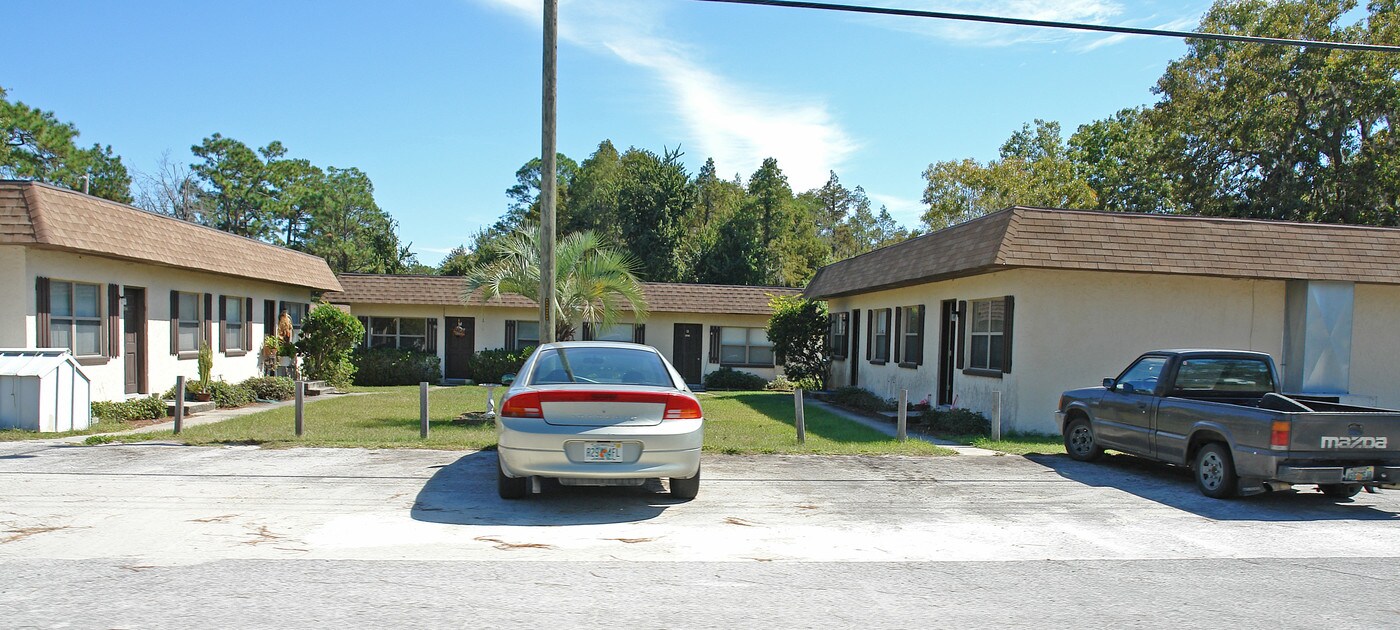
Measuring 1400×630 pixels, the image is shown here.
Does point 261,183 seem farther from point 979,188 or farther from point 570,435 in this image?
point 570,435

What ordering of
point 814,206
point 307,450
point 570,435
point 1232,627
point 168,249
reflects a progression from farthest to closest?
point 814,206, point 168,249, point 307,450, point 570,435, point 1232,627

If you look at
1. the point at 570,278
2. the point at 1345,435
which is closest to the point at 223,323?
the point at 570,278

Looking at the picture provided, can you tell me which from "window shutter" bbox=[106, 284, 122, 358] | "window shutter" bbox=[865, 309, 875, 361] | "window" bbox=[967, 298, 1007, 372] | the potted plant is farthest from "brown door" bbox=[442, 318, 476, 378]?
"window" bbox=[967, 298, 1007, 372]

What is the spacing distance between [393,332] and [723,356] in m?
10.6

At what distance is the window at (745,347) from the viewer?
28.1m

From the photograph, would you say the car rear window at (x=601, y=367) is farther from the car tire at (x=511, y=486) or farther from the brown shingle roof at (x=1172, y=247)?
the brown shingle roof at (x=1172, y=247)

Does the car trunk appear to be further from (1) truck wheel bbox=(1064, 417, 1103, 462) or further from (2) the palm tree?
(2) the palm tree

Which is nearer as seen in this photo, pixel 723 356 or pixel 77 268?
pixel 77 268

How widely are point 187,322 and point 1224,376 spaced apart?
18.3 m

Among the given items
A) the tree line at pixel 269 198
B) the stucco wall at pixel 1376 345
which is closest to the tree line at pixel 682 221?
the tree line at pixel 269 198

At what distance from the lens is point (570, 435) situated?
7.20 metres

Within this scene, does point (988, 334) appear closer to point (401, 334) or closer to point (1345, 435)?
point (1345, 435)

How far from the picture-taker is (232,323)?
1966 centimetres

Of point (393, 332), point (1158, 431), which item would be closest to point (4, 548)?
point (1158, 431)
